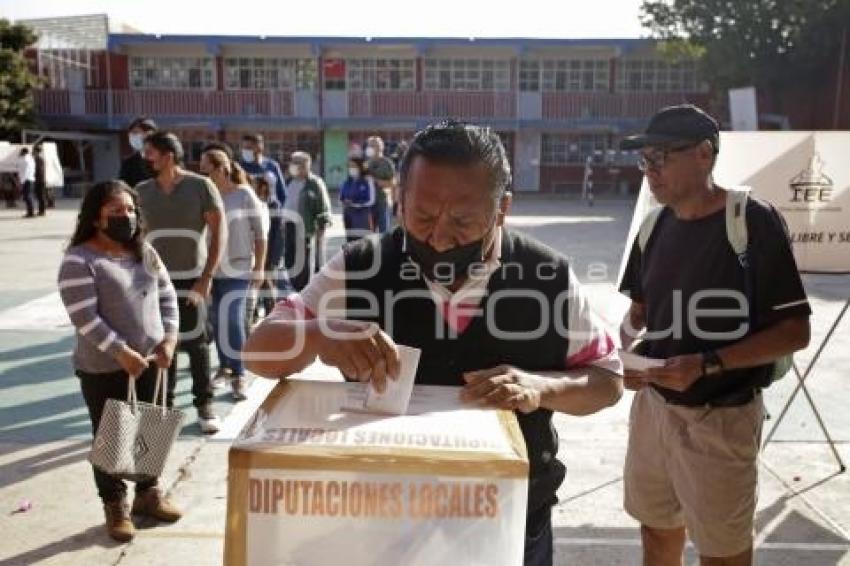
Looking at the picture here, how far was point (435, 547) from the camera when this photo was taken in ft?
3.71

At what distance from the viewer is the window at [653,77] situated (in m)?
29.0

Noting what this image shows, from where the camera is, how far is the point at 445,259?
1442mm

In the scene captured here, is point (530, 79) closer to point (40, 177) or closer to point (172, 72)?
point (172, 72)

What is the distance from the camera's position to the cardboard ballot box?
111 cm

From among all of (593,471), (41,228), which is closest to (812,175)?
(593,471)

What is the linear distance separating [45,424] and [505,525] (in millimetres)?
4433

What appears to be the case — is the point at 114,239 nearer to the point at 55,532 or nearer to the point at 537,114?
the point at 55,532

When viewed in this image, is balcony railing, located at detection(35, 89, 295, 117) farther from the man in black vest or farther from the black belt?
the man in black vest

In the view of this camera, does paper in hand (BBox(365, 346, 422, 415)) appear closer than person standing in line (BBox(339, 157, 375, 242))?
Yes

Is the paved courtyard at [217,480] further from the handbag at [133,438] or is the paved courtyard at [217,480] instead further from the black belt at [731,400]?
the black belt at [731,400]

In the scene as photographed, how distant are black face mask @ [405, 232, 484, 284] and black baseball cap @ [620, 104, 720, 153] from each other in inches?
44.1

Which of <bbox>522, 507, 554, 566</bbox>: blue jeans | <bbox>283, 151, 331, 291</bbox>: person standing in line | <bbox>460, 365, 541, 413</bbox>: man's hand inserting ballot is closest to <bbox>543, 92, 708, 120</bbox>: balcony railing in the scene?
<bbox>283, 151, 331, 291</bbox>: person standing in line

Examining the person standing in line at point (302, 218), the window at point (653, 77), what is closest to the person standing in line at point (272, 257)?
the person standing in line at point (302, 218)

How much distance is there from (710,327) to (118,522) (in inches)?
103
